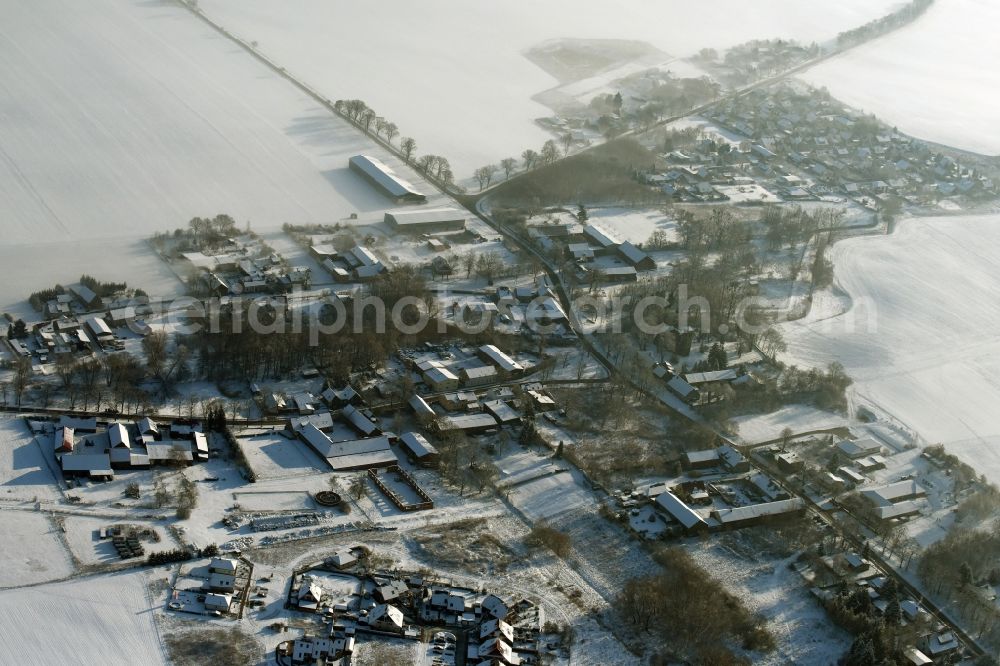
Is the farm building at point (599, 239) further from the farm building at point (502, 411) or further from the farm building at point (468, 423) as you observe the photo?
the farm building at point (468, 423)

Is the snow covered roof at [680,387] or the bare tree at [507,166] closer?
the snow covered roof at [680,387]

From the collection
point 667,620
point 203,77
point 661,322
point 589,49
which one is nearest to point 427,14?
point 589,49

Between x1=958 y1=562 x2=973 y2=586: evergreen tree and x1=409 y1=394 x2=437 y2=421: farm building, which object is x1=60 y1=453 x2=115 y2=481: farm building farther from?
x1=958 y1=562 x2=973 y2=586: evergreen tree

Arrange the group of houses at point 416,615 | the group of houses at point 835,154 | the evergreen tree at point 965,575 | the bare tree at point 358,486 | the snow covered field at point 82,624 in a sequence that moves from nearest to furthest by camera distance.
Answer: the snow covered field at point 82,624, the group of houses at point 416,615, the evergreen tree at point 965,575, the bare tree at point 358,486, the group of houses at point 835,154

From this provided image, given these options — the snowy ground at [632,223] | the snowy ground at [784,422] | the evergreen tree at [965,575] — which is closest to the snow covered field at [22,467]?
the snowy ground at [784,422]

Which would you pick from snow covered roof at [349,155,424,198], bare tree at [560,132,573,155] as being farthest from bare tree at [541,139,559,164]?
snow covered roof at [349,155,424,198]

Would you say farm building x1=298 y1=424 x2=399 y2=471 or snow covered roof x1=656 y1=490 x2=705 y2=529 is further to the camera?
farm building x1=298 y1=424 x2=399 y2=471

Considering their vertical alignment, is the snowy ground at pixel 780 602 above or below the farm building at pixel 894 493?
below

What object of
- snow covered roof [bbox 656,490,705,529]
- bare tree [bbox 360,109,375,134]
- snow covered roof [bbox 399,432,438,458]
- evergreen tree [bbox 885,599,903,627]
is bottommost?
evergreen tree [bbox 885,599,903,627]
